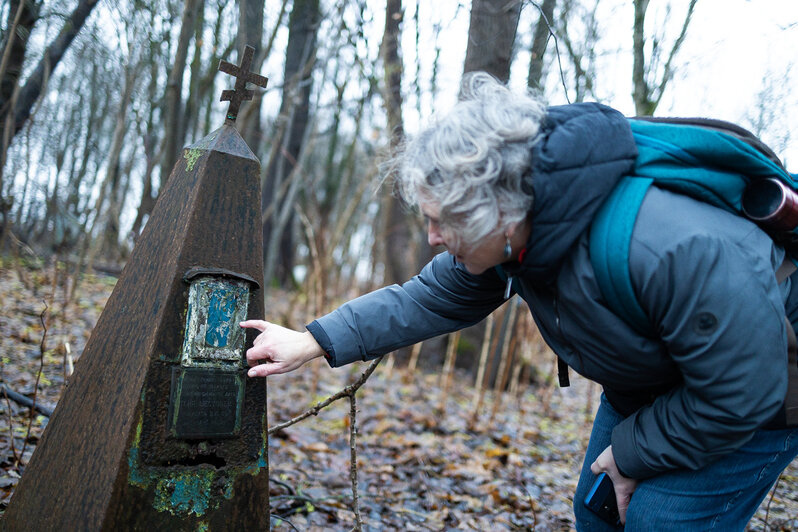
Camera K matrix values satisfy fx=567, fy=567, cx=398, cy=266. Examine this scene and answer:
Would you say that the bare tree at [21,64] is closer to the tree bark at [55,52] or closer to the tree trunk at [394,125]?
the tree bark at [55,52]

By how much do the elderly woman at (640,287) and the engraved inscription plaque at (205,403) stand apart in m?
0.94

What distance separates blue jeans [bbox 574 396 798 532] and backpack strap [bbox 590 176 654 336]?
1.44 feet

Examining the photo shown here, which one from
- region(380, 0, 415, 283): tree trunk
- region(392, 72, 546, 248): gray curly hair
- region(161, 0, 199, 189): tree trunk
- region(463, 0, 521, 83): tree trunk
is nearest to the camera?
region(392, 72, 546, 248): gray curly hair

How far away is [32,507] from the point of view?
1.98m

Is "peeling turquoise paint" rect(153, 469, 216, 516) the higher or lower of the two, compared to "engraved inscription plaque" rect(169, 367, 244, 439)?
lower

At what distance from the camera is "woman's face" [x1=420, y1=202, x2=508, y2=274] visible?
4.72 ft

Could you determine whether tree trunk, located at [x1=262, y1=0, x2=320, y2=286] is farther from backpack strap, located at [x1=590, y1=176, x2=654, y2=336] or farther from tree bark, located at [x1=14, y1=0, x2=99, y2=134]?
backpack strap, located at [x1=590, y1=176, x2=654, y2=336]

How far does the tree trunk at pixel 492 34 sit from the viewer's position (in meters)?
3.50

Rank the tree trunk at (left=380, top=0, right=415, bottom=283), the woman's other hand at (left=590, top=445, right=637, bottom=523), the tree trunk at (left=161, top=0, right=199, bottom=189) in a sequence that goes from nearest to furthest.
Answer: the woman's other hand at (left=590, top=445, right=637, bottom=523) → the tree trunk at (left=380, top=0, right=415, bottom=283) → the tree trunk at (left=161, top=0, right=199, bottom=189)

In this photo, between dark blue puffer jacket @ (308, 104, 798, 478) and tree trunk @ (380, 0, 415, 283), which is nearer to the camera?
dark blue puffer jacket @ (308, 104, 798, 478)

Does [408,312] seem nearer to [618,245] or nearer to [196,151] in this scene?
[618,245]

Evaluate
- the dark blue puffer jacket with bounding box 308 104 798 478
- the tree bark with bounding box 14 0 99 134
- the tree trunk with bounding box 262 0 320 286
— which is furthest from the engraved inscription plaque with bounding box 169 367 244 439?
the tree trunk with bounding box 262 0 320 286

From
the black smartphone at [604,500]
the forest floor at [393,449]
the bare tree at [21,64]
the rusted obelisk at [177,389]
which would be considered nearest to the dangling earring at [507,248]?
the black smartphone at [604,500]

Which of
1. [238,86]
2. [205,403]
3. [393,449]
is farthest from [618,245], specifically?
[393,449]
